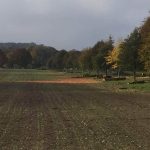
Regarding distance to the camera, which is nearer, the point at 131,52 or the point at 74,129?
the point at 74,129

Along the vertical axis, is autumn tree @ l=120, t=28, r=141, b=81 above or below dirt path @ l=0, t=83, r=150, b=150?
above

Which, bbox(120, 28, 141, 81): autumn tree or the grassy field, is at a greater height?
bbox(120, 28, 141, 81): autumn tree

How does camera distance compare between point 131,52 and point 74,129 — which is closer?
point 74,129

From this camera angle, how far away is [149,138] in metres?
15.3

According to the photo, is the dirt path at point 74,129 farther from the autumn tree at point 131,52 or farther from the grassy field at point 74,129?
the autumn tree at point 131,52

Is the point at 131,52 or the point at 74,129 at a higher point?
the point at 131,52

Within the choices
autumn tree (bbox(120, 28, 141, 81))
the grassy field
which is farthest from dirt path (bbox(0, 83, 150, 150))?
autumn tree (bbox(120, 28, 141, 81))

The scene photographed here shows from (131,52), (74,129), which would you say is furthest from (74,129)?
(131,52)

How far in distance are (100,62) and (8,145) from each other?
87.6 meters

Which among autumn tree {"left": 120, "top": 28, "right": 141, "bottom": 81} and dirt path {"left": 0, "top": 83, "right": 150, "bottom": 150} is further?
autumn tree {"left": 120, "top": 28, "right": 141, "bottom": 81}

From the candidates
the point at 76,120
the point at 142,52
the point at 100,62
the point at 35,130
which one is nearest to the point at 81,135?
the point at 35,130

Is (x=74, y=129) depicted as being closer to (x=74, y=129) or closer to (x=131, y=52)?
(x=74, y=129)

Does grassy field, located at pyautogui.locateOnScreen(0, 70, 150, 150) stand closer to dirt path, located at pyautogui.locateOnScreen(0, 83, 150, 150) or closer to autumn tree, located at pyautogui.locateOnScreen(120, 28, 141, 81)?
dirt path, located at pyautogui.locateOnScreen(0, 83, 150, 150)

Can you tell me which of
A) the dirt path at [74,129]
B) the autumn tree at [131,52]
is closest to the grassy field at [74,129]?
the dirt path at [74,129]
